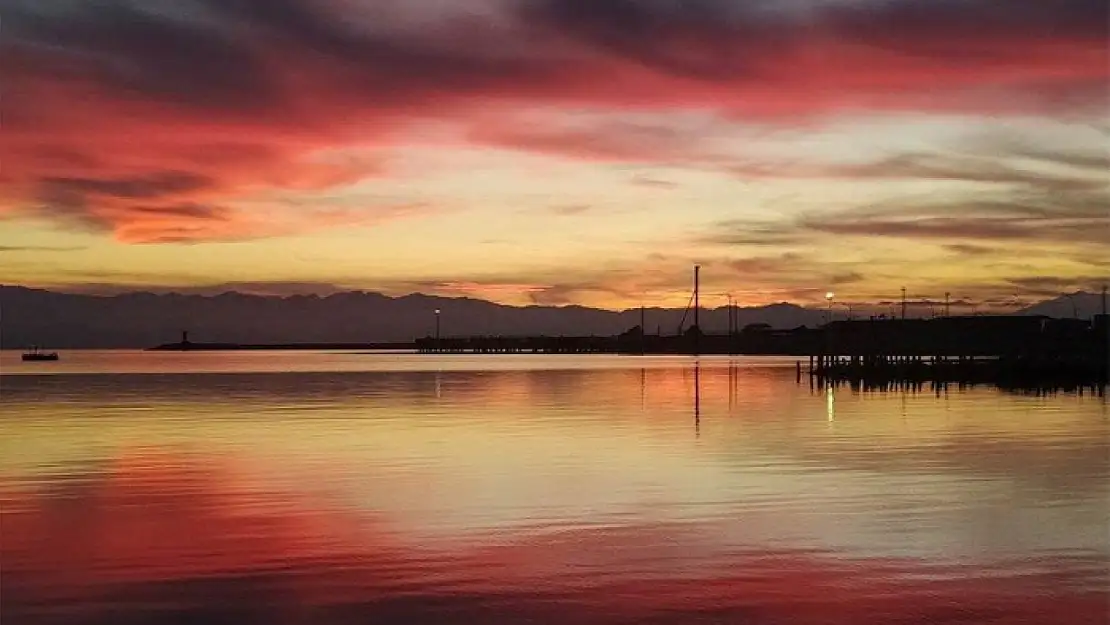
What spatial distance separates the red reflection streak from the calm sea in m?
0.05

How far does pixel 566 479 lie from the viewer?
22.4 m

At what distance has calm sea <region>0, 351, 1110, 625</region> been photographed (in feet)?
40.5

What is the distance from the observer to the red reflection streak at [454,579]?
12.0 metres

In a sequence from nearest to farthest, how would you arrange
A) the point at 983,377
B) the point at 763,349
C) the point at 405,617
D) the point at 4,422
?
the point at 405,617 < the point at 4,422 < the point at 983,377 < the point at 763,349

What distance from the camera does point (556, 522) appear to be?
17422 millimetres

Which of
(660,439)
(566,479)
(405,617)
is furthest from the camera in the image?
(660,439)

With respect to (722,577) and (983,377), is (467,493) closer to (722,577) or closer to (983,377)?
(722,577)

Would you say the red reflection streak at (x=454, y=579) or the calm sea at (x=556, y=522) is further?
the calm sea at (x=556, y=522)

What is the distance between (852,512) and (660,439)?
13058 mm

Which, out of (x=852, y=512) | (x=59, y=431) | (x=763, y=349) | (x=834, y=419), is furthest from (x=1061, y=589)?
(x=763, y=349)

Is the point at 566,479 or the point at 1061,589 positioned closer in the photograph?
the point at 1061,589

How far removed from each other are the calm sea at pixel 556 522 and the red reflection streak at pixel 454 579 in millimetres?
46

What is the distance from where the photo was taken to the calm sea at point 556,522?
40.5 feet

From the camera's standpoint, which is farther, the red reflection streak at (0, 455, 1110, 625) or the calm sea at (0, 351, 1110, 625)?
the calm sea at (0, 351, 1110, 625)
